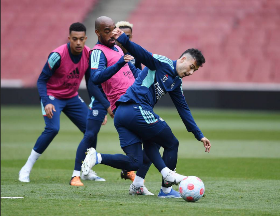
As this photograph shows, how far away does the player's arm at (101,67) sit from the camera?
6.05m

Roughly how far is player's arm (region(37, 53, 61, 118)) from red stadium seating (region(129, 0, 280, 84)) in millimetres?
21872

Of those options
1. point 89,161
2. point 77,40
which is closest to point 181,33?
point 77,40

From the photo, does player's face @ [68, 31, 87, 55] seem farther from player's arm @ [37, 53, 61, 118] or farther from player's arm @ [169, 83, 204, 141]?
player's arm @ [169, 83, 204, 141]

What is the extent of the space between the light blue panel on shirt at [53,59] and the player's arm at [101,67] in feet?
3.82

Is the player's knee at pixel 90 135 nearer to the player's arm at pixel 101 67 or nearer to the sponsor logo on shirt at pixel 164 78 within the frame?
the player's arm at pixel 101 67

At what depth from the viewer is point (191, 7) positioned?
3500 cm

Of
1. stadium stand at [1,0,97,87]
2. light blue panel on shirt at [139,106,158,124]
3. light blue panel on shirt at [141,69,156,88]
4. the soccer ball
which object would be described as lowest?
the soccer ball

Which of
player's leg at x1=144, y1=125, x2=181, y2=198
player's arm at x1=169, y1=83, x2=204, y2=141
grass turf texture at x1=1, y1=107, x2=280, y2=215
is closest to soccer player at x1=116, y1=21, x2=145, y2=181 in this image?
grass turf texture at x1=1, y1=107, x2=280, y2=215

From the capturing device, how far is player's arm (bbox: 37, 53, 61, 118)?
26.1ft

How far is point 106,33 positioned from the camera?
23.1ft

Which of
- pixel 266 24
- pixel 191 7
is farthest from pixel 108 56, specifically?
pixel 191 7

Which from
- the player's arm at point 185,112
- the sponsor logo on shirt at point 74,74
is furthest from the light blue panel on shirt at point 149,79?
the sponsor logo on shirt at point 74,74

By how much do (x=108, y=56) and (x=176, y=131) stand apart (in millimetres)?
10610

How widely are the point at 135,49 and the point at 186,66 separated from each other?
0.59m
